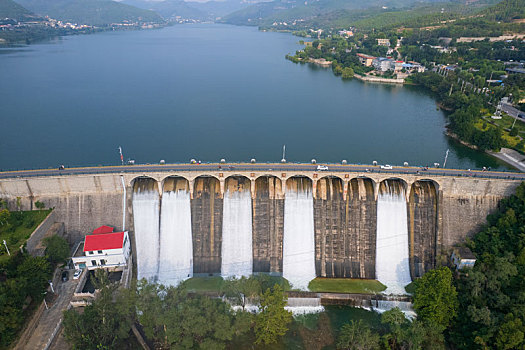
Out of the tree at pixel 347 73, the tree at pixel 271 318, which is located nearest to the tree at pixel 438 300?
the tree at pixel 271 318

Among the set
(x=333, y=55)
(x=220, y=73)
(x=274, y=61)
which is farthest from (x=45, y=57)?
(x=333, y=55)

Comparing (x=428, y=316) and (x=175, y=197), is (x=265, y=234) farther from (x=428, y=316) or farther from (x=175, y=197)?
(x=428, y=316)

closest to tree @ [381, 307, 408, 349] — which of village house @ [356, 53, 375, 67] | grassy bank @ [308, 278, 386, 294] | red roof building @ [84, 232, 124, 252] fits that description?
grassy bank @ [308, 278, 386, 294]

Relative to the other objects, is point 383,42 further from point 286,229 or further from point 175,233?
point 175,233

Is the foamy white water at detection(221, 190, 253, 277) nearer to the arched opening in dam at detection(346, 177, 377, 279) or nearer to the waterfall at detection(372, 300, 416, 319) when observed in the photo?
the arched opening in dam at detection(346, 177, 377, 279)

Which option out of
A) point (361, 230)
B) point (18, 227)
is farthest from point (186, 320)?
point (361, 230)
